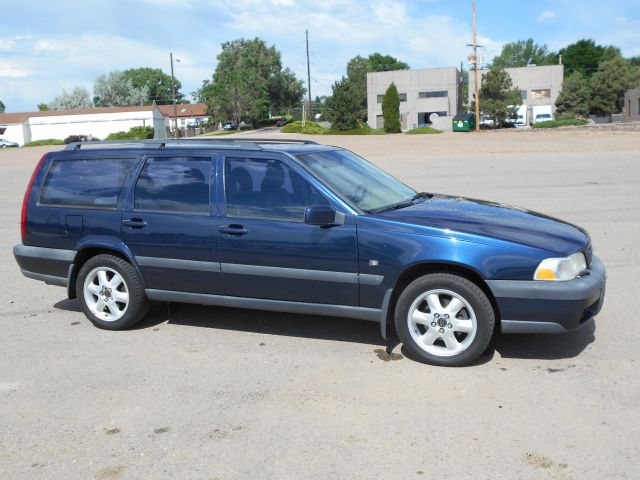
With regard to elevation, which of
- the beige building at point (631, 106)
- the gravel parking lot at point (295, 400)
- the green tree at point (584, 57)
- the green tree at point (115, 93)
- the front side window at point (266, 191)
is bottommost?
the gravel parking lot at point (295, 400)

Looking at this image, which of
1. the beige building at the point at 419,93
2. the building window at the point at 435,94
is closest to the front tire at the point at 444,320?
the beige building at the point at 419,93

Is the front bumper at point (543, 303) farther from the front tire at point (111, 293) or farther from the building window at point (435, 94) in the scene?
the building window at point (435, 94)

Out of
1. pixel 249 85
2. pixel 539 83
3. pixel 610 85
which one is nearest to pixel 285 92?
pixel 249 85

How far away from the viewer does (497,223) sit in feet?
17.3

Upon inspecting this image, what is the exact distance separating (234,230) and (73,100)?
117m

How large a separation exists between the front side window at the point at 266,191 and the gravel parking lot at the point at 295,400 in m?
1.12

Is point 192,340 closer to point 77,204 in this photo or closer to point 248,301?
point 248,301

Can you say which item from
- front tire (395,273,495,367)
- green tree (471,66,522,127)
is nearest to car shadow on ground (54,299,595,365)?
front tire (395,273,495,367)

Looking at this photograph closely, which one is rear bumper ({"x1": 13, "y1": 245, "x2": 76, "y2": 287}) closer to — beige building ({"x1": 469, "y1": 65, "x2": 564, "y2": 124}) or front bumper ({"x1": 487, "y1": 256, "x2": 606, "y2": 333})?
front bumper ({"x1": 487, "y1": 256, "x2": 606, "y2": 333})

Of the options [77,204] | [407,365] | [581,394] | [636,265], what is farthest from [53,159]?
[636,265]

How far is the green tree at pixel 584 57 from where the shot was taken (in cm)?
12738

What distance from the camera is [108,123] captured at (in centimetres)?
7869

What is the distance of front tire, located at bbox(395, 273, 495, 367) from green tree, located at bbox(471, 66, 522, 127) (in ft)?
209

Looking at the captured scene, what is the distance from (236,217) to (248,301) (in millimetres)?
708
